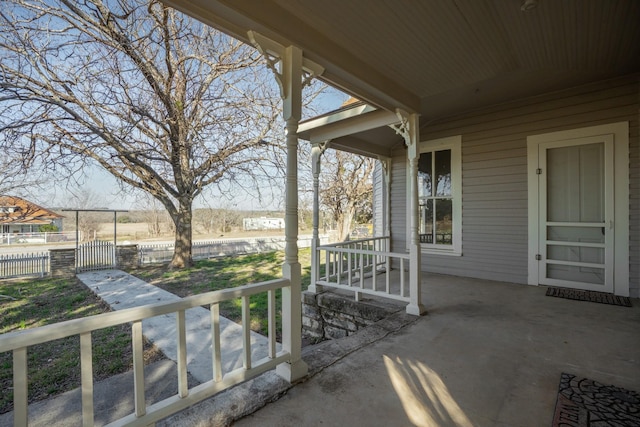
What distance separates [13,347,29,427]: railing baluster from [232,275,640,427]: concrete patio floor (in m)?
0.93

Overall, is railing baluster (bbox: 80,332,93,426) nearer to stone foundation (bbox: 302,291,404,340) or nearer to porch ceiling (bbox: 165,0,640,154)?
porch ceiling (bbox: 165,0,640,154)

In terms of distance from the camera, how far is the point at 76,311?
17.4 ft

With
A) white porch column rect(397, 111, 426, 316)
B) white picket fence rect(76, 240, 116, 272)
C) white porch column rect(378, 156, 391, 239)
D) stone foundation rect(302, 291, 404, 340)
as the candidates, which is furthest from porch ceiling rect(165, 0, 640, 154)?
white picket fence rect(76, 240, 116, 272)

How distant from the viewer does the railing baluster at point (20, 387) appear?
1126 millimetres

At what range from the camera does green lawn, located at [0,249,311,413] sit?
3.11 metres

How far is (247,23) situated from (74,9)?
7244 millimetres

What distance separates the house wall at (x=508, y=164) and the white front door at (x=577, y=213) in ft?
0.68

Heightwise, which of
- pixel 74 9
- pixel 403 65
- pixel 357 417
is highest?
pixel 74 9

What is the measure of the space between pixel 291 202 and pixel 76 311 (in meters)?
5.48

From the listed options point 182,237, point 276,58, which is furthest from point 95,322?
point 182,237

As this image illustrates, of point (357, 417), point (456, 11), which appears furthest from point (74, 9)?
point (357, 417)

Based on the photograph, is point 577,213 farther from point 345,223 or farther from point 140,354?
point 345,223

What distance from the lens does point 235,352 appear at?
3408mm

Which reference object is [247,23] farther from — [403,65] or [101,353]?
[101,353]
